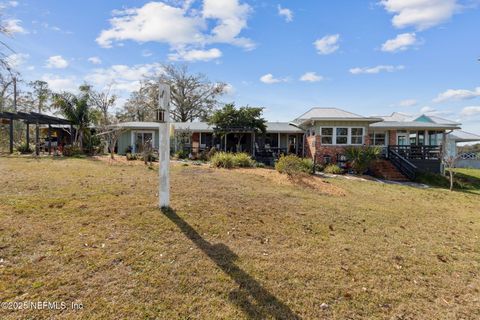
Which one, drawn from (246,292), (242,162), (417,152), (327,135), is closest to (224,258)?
(246,292)

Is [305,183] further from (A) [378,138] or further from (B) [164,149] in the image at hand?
(A) [378,138]

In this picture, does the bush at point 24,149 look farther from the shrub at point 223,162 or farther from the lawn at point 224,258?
the lawn at point 224,258

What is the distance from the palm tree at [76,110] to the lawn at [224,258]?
14.8 m

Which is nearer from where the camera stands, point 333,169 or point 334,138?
point 333,169

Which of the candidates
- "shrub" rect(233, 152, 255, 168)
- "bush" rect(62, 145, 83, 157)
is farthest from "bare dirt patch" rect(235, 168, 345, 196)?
"bush" rect(62, 145, 83, 157)

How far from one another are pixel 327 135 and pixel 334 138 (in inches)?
19.5

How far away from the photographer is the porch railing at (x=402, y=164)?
1554 cm

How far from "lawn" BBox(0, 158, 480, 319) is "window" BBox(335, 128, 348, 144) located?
11.0 m

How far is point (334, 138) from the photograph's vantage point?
17328 mm

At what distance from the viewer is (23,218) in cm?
446

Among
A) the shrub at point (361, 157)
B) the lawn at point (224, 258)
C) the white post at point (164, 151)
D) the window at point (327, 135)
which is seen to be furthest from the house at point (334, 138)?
the white post at point (164, 151)

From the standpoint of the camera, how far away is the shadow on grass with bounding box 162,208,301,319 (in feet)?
8.84

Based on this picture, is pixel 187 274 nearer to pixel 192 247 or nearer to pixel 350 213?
pixel 192 247

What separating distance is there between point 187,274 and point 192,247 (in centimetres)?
71
